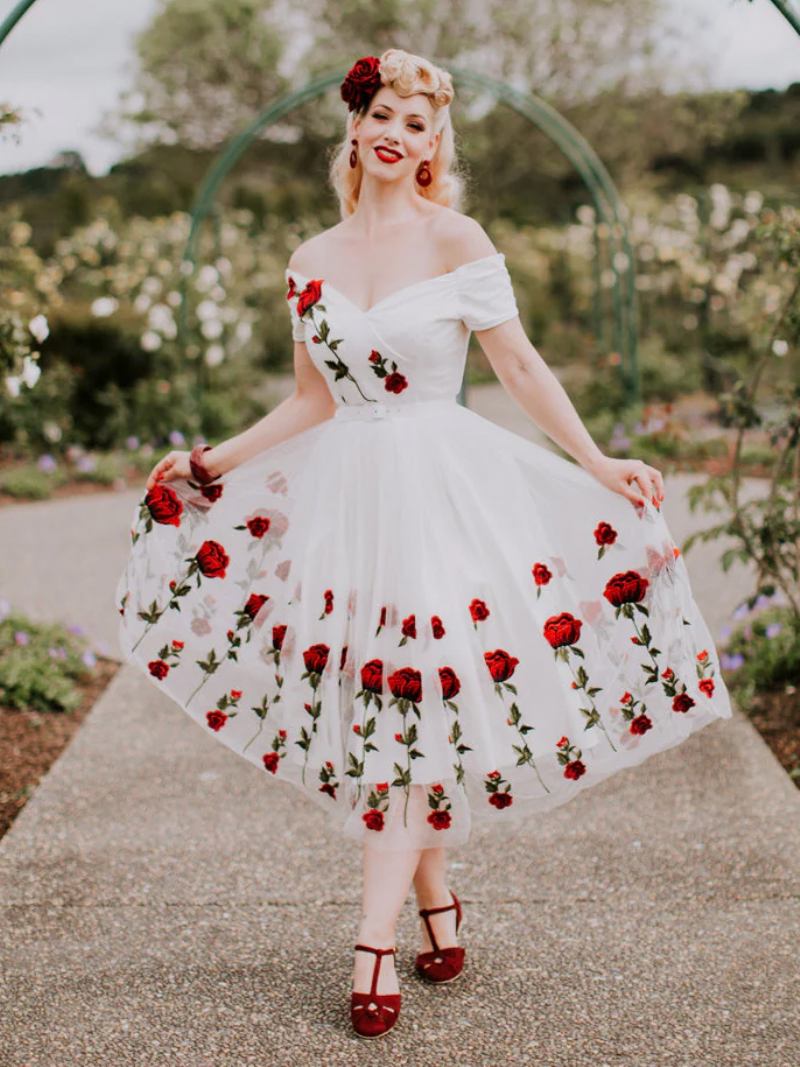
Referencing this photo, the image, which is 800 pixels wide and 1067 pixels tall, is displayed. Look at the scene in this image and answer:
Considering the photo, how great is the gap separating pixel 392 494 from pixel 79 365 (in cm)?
714

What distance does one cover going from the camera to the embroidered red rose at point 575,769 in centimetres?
240

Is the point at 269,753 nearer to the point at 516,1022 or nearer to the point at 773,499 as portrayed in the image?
the point at 516,1022

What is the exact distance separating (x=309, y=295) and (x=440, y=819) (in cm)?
97

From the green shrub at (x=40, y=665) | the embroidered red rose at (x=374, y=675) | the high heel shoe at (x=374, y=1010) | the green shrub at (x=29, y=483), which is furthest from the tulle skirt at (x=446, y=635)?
the green shrub at (x=29, y=483)

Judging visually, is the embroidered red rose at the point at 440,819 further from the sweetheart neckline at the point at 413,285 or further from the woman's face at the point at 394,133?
the woman's face at the point at 394,133

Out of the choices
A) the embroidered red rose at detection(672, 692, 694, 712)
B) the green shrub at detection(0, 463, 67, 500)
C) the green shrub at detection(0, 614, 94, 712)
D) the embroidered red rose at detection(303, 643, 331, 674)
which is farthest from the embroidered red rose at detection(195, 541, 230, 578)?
the green shrub at detection(0, 463, 67, 500)

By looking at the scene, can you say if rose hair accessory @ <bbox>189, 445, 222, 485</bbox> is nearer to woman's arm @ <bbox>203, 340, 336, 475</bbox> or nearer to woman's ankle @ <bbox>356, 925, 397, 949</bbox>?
woman's arm @ <bbox>203, 340, 336, 475</bbox>

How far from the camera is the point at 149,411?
29.1ft

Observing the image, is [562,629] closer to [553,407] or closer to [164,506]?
[553,407]

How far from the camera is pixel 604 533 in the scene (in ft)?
8.18

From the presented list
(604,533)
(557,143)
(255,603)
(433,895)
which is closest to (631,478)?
(604,533)

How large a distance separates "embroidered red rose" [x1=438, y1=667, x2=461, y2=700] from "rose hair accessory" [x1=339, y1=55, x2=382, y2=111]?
1.04 metres

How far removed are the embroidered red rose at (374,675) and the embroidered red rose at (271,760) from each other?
30 centimetres

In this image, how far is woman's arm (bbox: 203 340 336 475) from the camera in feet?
8.52
